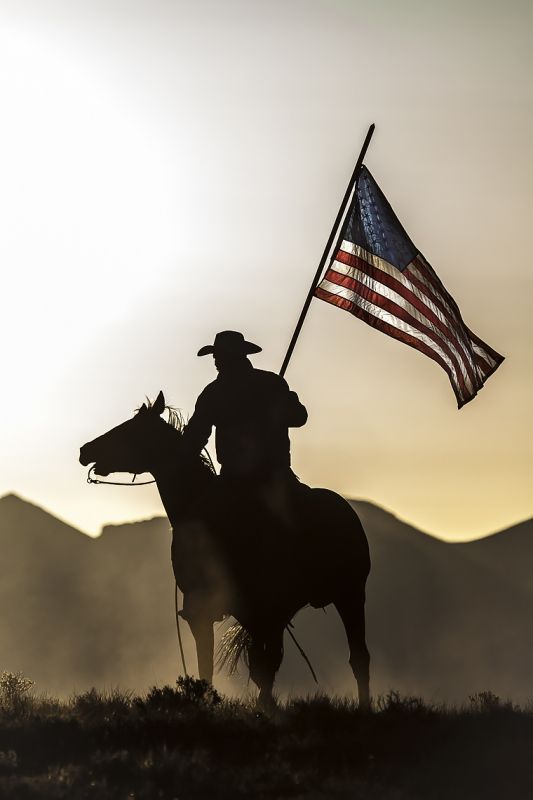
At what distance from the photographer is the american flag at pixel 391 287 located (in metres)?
18.0

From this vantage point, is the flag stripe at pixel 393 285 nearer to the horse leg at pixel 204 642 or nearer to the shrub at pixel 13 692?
the horse leg at pixel 204 642

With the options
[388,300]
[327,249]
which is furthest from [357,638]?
[327,249]

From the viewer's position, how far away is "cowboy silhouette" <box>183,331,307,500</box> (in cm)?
1551

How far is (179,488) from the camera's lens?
15.8 m

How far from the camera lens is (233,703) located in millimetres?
14789

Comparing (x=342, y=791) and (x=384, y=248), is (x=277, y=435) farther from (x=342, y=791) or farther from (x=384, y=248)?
(x=342, y=791)

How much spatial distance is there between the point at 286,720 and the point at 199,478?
3.11m

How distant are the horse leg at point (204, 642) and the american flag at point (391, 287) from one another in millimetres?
4873

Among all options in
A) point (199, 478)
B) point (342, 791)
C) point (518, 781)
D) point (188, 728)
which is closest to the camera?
point (342, 791)

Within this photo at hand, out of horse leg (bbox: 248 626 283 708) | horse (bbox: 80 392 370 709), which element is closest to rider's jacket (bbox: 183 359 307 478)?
horse (bbox: 80 392 370 709)

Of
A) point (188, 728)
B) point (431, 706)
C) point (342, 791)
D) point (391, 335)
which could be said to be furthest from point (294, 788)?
point (391, 335)

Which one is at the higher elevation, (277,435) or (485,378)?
(485,378)

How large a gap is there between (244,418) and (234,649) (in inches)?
110

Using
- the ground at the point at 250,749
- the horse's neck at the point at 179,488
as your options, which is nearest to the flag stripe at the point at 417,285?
the horse's neck at the point at 179,488
